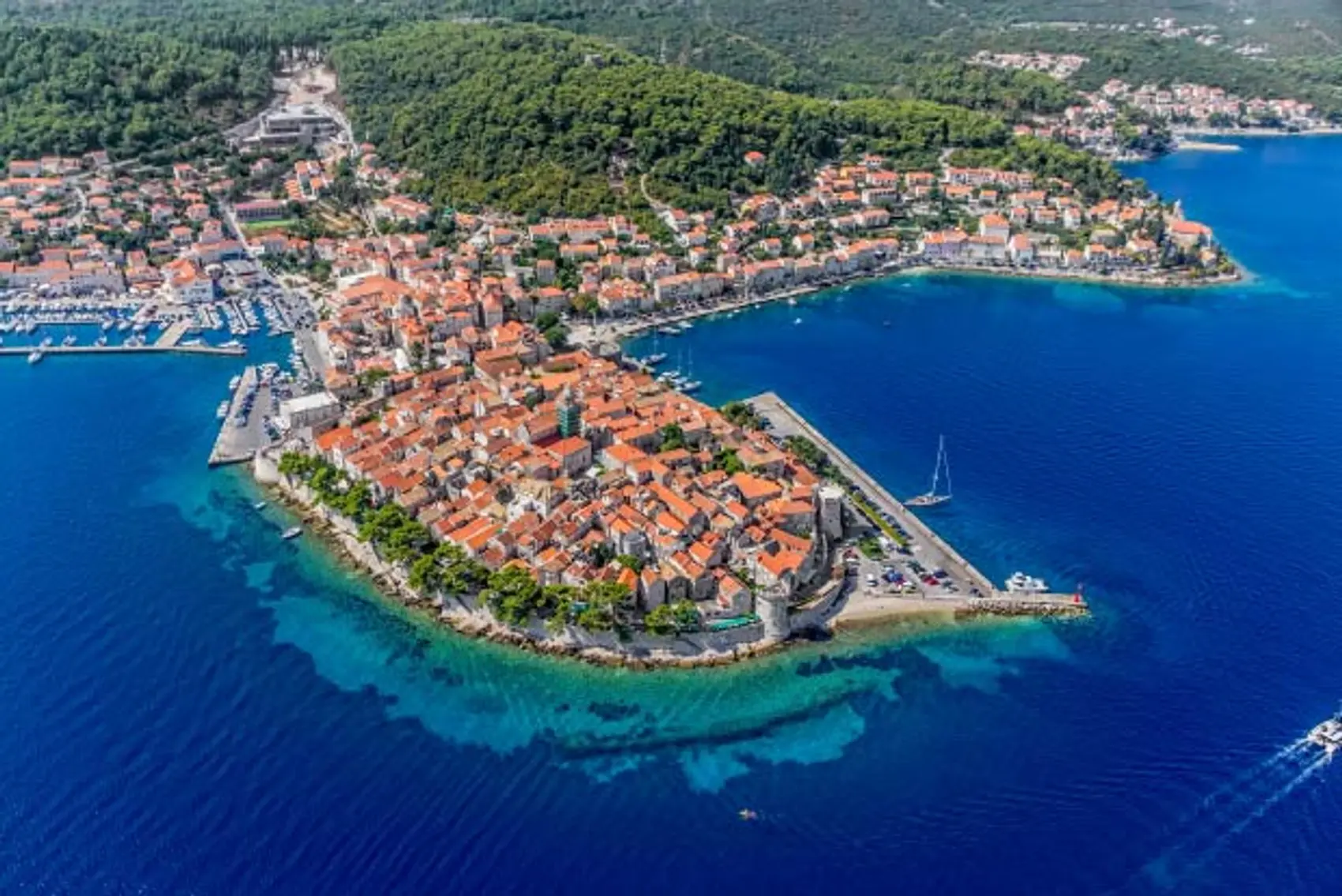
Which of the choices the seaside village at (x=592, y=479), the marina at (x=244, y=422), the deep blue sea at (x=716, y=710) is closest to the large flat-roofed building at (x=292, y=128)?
the marina at (x=244, y=422)

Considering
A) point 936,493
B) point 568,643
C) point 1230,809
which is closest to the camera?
point 1230,809

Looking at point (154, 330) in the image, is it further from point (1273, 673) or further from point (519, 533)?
point (1273, 673)

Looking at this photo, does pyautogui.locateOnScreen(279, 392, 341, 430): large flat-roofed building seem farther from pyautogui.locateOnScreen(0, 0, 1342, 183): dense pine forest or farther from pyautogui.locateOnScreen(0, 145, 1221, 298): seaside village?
pyautogui.locateOnScreen(0, 0, 1342, 183): dense pine forest

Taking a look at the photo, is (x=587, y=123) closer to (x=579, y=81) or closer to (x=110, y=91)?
(x=579, y=81)

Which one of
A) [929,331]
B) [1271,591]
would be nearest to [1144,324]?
[929,331]

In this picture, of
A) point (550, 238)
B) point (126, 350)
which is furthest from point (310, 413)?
point (550, 238)

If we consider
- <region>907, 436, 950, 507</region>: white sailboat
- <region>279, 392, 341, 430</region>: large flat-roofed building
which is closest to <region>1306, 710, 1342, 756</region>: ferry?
<region>907, 436, 950, 507</region>: white sailboat
